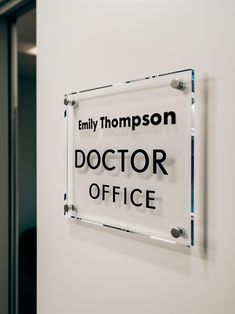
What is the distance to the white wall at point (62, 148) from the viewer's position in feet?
1.64

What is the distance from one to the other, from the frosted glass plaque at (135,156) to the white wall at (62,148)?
1.2 inches

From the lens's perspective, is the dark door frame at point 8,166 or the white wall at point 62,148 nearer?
the white wall at point 62,148

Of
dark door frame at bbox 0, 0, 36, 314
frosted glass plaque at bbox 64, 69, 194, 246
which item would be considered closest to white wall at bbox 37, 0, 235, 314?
frosted glass plaque at bbox 64, 69, 194, 246

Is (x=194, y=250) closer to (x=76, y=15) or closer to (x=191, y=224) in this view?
(x=191, y=224)

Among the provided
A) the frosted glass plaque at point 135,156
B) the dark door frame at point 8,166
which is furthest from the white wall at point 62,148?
the dark door frame at point 8,166

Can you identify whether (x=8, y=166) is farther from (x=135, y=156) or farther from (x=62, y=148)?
(x=135, y=156)

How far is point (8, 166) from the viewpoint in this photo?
119cm

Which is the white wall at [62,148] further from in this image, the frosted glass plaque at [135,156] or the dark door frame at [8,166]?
the dark door frame at [8,166]

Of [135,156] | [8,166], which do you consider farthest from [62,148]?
[8,166]

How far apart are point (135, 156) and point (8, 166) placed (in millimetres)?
720

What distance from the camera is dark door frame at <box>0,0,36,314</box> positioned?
1177 mm

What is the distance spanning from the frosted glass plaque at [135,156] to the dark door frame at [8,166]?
487 millimetres

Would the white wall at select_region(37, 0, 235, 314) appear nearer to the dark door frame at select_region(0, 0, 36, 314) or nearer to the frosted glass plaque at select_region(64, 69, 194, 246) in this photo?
the frosted glass plaque at select_region(64, 69, 194, 246)

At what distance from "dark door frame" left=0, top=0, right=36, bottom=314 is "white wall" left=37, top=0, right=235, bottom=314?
1.09ft
